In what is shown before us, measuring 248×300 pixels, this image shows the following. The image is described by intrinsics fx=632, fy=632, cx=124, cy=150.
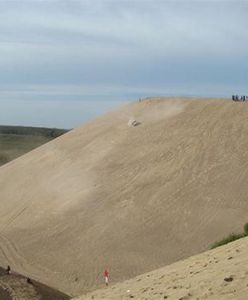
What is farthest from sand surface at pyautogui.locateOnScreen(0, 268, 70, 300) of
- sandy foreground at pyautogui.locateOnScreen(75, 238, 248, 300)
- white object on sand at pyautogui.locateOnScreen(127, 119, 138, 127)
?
white object on sand at pyautogui.locateOnScreen(127, 119, 138, 127)

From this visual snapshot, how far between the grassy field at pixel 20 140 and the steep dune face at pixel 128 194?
3405 cm

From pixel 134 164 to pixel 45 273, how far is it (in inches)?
567

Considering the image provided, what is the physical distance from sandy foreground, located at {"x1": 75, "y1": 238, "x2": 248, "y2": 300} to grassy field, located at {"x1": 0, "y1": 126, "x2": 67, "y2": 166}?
210 ft

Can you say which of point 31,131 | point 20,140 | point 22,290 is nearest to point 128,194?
point 22,290

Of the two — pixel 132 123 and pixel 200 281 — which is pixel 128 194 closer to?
pixel 132 123

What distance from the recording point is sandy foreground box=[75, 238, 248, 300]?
1052 centimetres

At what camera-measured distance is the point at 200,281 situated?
1159cm

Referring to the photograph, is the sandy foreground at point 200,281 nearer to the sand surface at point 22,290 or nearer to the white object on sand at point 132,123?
the sand surface at point 22,290

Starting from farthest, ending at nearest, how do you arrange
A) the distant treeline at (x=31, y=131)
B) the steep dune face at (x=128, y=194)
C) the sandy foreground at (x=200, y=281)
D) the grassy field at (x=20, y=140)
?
the distant treeline at (x=31, y=131)
the grassy field at (x=20, y=140)
the steep dune face at (x=128, y=194)
the sandy foreground at (x=200, y=281)

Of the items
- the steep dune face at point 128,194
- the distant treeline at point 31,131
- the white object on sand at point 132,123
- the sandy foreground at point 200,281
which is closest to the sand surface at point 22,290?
the steep dune face at point 128,194

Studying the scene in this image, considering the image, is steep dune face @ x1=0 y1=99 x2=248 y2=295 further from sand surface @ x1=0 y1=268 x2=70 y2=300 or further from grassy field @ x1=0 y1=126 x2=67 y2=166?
grassy field @ x1=0 y1=126 x2=67 y2=166

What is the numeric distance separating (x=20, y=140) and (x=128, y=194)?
71.6 meters

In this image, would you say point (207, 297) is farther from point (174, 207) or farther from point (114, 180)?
point (114, 180)

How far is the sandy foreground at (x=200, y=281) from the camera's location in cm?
1052
